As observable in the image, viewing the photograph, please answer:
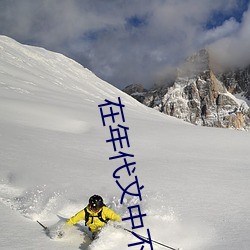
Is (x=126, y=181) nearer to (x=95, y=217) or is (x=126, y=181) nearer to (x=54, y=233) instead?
(x=95, y=217)

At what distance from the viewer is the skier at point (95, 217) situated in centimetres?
590

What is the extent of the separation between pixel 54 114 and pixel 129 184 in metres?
11.8

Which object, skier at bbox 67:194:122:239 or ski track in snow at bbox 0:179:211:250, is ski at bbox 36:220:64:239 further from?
skier at bbox 67:194:122:239

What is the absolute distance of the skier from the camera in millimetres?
5898

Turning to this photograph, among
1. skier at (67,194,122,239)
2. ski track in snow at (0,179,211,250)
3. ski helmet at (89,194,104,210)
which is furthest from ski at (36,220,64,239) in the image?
ski helmet at (89,194,104,210)

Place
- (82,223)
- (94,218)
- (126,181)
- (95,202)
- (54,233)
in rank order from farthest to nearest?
(126,181)
(82,223)
(94,218)
(95,202)
(54,233)

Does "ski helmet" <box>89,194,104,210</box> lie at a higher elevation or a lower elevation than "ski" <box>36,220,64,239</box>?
higher

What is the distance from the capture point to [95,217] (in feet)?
19.6

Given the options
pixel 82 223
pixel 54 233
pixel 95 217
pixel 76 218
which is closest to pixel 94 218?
pixel 95 217

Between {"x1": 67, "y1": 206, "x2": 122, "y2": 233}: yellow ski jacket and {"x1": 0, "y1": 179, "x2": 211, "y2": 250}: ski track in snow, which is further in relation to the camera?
{"x1": 67, "y1": 206, "x2": 122, "y2": 233}: yellow ski jacket

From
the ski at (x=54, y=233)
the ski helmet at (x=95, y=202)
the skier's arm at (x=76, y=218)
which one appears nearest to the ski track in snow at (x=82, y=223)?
the ski at (x=54, y=233)

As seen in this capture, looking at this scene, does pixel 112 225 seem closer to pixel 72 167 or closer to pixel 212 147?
pixel 72 167

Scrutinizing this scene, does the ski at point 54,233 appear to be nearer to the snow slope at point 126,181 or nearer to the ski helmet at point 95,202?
the snow slope at point 126,181

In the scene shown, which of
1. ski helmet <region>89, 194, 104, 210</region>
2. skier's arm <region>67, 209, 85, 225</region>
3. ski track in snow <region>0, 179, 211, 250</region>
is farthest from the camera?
skier's arm <region>67, 209, 85, 225</region>
